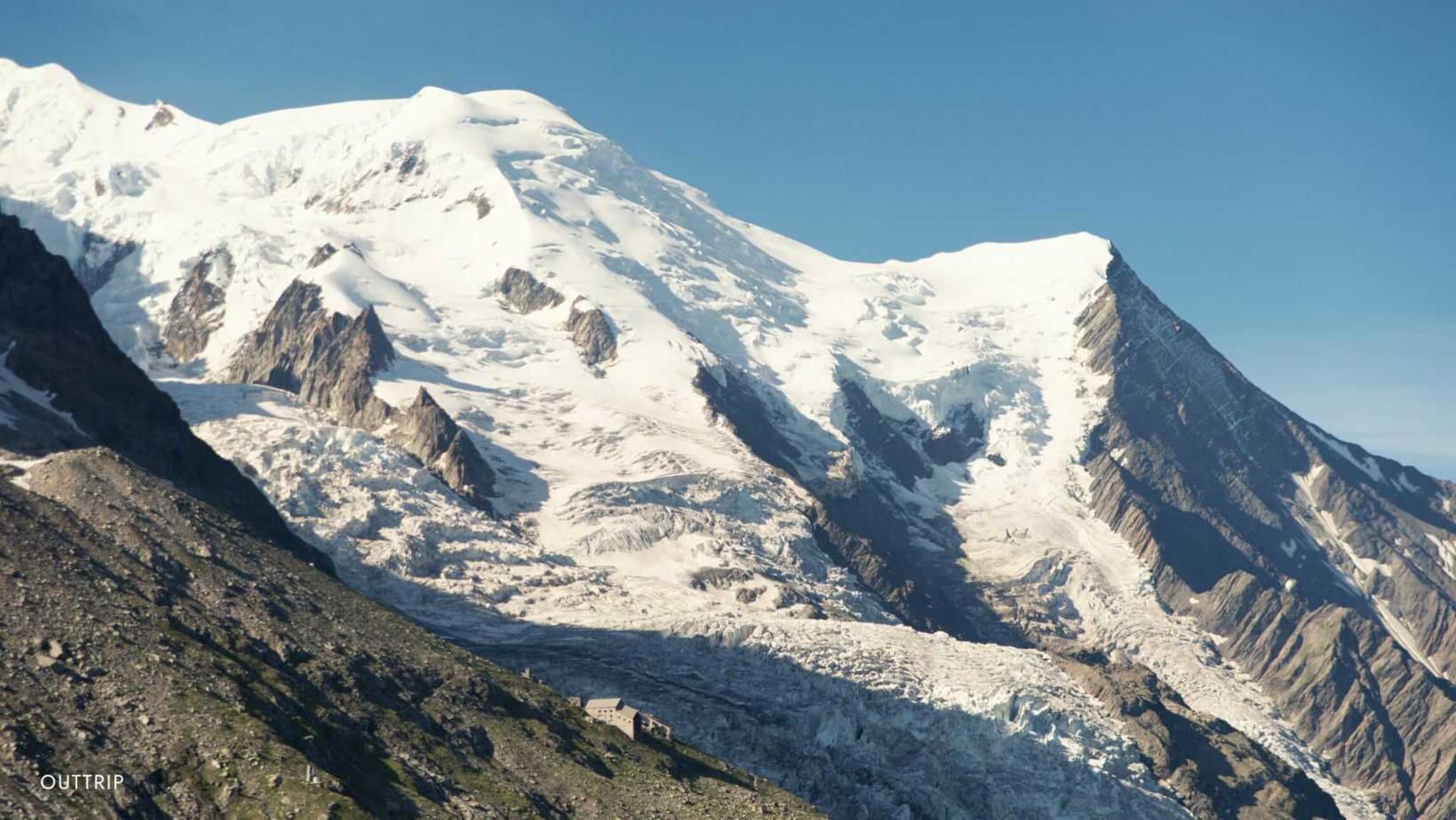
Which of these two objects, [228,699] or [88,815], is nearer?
[88,815]

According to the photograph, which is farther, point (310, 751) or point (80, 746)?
point (310, 751)

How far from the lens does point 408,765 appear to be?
191 m

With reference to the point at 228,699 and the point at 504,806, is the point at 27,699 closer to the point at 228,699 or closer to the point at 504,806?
the point at 228,699

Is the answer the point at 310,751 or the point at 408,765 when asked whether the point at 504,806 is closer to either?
the point at 408,765

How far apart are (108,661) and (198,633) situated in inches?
952

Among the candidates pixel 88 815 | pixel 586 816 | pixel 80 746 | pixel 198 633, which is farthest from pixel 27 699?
pixel 586 816

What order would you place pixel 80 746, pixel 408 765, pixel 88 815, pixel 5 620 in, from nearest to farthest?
pixel 88 815 → pixel 80 746 → pixel 5 620 → pixel 408 765

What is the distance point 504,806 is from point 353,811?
30623 mm

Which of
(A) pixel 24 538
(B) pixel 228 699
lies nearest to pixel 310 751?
(B) pixel 228 699

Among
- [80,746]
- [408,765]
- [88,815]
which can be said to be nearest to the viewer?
[88,815]

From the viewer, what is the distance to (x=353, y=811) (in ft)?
532

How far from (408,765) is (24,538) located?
4318cm

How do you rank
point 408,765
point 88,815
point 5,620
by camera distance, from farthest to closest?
1. point 408,765
2. point 5,620
3. point 88,815

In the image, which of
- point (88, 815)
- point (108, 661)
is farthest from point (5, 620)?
point (88, 815)
